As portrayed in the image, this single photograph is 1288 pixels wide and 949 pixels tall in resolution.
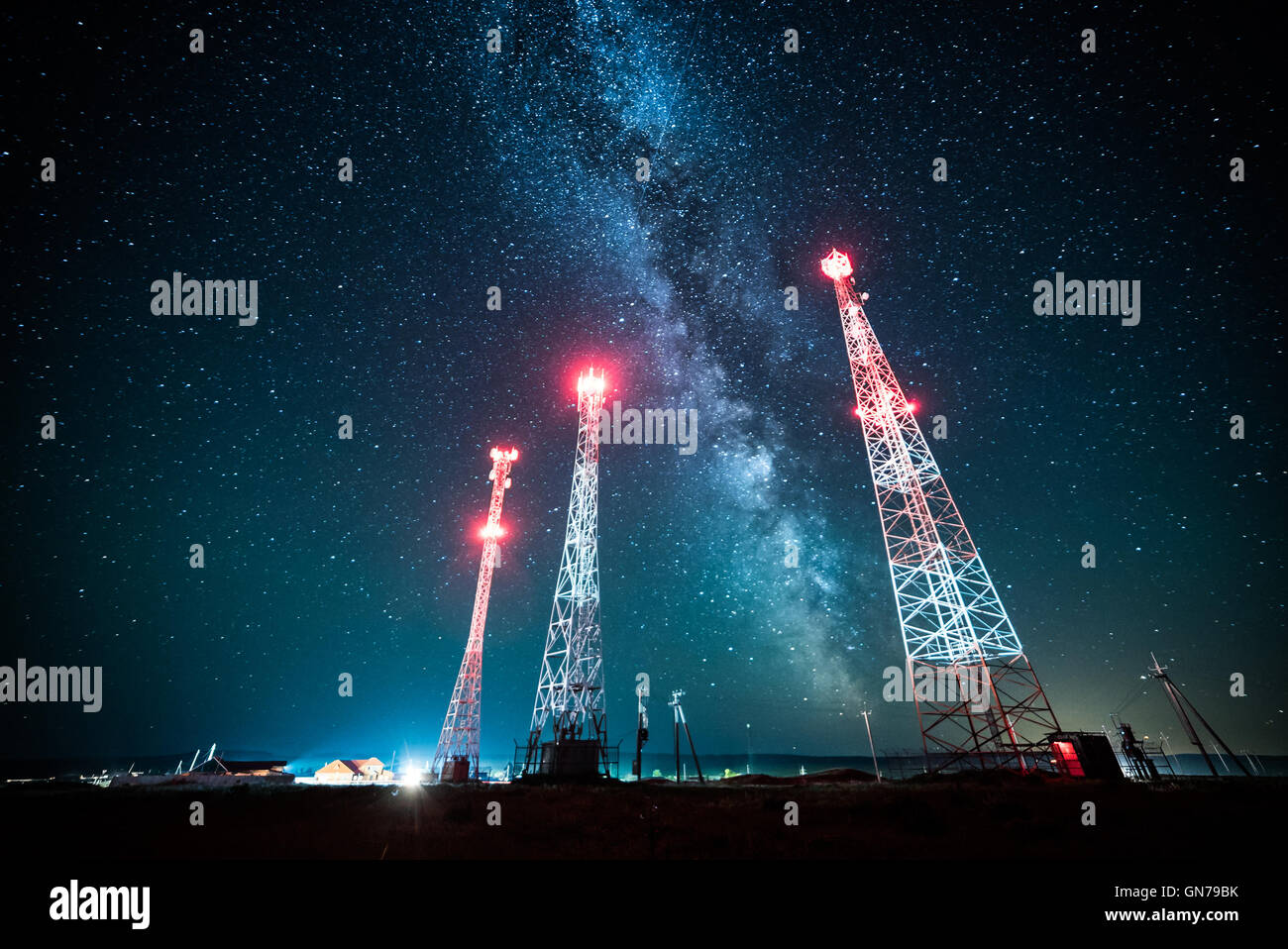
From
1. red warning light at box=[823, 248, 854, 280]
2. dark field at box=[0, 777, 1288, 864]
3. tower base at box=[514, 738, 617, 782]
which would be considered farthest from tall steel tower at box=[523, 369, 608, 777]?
red warning light at box=[823, 248, 854, 280]

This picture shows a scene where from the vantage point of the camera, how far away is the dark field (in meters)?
10.4

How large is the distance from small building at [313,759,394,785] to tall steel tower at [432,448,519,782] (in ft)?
82.3

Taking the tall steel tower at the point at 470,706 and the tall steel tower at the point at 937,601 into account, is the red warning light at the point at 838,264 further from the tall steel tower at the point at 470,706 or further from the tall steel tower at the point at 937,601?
the tall steel tower at the point at 470,706

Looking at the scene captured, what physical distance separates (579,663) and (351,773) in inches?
1726

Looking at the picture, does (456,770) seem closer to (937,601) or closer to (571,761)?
(571,761)

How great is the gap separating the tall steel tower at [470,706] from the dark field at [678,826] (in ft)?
55.5

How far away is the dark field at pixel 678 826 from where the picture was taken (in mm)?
10406

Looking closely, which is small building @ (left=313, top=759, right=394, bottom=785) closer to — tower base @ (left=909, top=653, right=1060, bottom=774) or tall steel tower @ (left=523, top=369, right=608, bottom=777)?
tall steel tower @ (left=523, top=369, right=608, bottom=777)

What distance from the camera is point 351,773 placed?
57.0 m

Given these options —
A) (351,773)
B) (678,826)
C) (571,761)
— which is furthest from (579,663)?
(351,773)
